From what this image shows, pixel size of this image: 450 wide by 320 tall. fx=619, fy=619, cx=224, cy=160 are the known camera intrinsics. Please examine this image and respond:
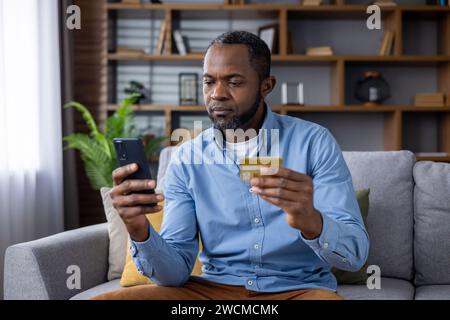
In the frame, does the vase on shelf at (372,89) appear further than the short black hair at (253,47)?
Yes

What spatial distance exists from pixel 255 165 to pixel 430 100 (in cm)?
314

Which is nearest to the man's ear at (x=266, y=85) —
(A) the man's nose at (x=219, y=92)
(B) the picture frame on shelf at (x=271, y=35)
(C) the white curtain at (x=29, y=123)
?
(A) the man's nose at (x=219, y=92)

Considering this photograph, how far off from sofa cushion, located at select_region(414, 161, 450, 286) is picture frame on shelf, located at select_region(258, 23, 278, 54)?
2058mm

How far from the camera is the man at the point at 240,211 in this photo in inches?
53.7

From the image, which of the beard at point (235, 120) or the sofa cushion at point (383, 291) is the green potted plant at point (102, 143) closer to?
the sofa cushion at point (383, 291)

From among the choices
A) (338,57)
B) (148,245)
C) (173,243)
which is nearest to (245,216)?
(173,243)

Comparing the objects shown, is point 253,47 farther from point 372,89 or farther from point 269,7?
point 372,89

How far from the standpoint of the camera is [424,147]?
4.18 meters

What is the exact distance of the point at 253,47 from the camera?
1.54 metres

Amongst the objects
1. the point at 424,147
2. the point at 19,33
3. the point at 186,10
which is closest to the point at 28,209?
the point at 19,33

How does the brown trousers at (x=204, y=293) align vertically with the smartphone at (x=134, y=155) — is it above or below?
below

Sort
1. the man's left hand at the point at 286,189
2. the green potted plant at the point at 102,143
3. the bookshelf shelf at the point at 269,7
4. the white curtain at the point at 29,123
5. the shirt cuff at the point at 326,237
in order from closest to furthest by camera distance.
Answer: the man's left hand at the point at 286,189 → the shirt cuff at the point at 326,237 → the white curtain at the point at 29,123 → the green potted plant at the point at 102,143 → the bookshelf shelf at the point at 269,7

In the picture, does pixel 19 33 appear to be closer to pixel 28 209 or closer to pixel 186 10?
pixel 28 209

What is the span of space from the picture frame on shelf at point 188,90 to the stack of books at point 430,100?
143 cm
